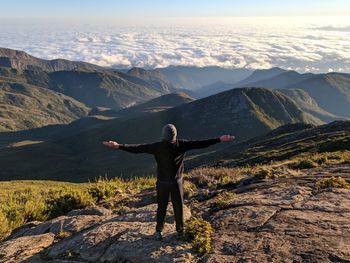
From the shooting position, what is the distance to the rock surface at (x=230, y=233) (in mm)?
8406

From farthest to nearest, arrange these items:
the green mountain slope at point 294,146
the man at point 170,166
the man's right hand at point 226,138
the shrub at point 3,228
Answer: the green mountain slope at point 294,146 → the shrub at point 3,228 → the man's right hand at point 226,138 → the man at point 170,166

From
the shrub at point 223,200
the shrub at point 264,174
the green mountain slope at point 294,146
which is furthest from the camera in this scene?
the green mountain slope at point 294,146

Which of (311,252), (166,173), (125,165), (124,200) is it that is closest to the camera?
(311,252)

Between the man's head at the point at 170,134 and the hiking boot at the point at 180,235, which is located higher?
the man's head at the point at 170,134

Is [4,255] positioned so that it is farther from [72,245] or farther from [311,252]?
[311,252]

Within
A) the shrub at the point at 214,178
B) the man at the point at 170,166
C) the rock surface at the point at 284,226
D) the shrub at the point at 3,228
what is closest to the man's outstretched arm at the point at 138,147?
the man at the point at 170,166

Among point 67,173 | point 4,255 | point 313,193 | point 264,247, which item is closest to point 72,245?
point 4,255

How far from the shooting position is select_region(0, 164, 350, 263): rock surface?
8.41 metres

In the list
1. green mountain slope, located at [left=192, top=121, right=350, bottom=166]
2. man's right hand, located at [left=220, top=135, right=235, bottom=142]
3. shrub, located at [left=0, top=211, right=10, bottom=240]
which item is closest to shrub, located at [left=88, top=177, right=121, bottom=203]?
shrub, located at [left=0, top=211, right=10, bottom=240]

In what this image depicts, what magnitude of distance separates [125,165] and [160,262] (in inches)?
5982

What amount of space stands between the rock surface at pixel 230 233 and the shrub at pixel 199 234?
158 mm

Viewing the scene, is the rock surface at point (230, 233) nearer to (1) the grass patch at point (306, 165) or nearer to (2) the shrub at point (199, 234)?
(2) the shrub at point (199, 234)

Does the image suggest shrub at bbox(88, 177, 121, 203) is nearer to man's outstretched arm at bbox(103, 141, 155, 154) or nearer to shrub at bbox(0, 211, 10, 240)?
shrub at bbox(0, 211, 10, 240)

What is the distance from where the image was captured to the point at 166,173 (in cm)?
977
